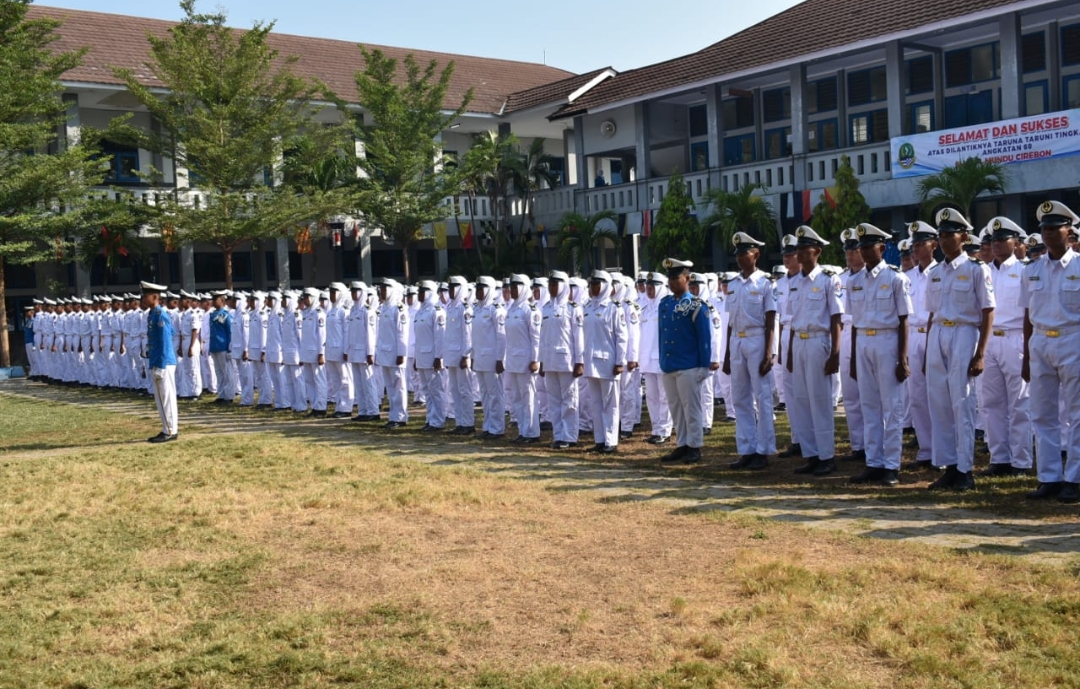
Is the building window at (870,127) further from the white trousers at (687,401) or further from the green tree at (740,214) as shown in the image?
the white trousers at (687,401)

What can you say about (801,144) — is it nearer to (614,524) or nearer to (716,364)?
(716,364)

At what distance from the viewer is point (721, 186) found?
82.0 feet

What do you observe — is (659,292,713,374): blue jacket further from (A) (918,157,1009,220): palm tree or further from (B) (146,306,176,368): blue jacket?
(A) (918,157,1009,220): palm tree

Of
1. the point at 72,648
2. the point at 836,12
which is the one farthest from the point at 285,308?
the point at 836,12

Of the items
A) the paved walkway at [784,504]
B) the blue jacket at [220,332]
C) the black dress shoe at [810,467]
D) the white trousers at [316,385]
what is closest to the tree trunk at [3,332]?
the blue jacket at [220,332]

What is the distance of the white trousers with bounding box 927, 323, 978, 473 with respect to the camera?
8.01 meters

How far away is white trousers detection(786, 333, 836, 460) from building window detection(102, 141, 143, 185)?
26521 mm

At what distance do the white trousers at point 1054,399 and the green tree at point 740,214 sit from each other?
48.2ft

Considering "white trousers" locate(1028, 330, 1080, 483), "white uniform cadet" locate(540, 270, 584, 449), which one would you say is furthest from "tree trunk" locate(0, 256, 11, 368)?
"white trousers" locate(1028, 330, 1080, 483)

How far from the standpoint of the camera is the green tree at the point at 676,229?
24188mm

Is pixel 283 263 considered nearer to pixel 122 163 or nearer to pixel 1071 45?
pixel 122 163

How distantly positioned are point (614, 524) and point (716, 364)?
4286mm

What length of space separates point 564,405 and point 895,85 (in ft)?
45.1

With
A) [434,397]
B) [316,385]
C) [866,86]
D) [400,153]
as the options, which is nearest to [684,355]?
[434,397]
